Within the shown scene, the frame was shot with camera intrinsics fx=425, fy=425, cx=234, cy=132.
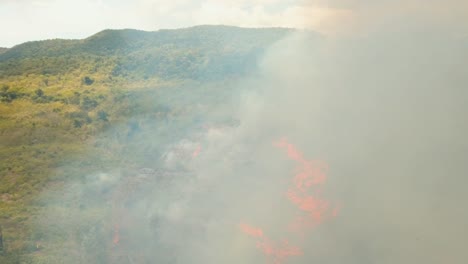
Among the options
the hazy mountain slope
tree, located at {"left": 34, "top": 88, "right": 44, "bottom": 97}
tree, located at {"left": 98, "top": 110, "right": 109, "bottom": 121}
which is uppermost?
the hazy mountain slope

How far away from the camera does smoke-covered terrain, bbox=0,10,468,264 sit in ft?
165

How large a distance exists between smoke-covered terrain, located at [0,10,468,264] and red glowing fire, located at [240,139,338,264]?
185mm

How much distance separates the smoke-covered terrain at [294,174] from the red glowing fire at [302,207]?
0.61 feet

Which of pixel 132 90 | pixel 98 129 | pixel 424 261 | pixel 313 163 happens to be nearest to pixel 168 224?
pixel 313 163

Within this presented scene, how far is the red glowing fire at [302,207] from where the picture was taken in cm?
4931

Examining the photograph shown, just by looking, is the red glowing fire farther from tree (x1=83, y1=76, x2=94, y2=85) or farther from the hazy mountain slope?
tree (x1=83, y1=76, x2=94, y2=85)

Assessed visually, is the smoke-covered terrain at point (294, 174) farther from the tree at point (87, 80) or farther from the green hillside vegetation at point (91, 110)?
the tree at point (87, 80)

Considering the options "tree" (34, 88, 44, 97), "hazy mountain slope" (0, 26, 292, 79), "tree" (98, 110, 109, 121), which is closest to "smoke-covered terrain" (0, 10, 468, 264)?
"tree" (98, 110, 109, 121)

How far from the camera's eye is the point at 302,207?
5475cm

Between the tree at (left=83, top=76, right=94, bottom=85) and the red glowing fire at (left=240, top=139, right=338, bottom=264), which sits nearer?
the red glowing fire at (left=240, top=139, right=338, bottom=264)

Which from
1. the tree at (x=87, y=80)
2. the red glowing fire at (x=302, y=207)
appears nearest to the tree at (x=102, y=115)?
the tree at (x=87, y=80)

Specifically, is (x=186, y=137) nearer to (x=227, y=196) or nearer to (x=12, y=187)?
(x=227, y=196)

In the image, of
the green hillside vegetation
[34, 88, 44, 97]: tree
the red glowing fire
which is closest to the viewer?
the red glowing fire

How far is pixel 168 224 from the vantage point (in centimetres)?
5572
